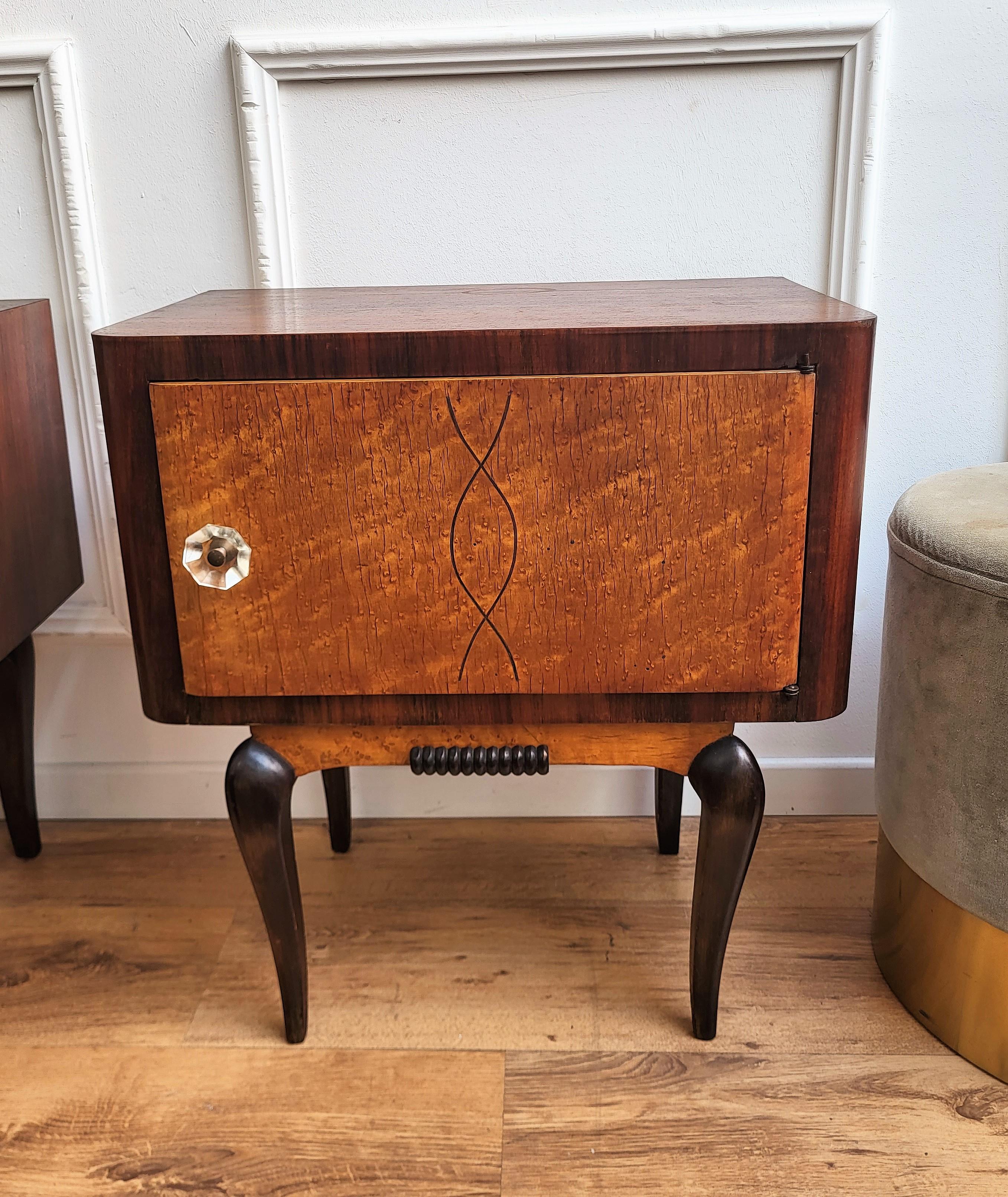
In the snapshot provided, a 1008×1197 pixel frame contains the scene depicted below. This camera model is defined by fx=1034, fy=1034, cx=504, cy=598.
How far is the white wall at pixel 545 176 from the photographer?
1032 mm

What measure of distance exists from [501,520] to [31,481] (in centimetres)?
59

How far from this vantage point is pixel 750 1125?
0.82 metres

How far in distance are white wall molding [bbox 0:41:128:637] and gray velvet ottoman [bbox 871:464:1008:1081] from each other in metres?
0.78

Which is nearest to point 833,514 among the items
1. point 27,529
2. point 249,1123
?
point 249,1123

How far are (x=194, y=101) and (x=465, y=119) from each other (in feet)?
0.91

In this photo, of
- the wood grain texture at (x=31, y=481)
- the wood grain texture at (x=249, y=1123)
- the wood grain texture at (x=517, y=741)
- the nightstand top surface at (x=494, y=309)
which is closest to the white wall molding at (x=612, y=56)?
the nightstand top surface at (x=494, y=309)

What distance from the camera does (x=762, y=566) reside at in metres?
0.71

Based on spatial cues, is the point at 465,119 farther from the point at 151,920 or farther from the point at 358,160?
the point at 151,920

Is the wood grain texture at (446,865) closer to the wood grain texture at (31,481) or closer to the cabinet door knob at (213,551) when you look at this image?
the wood grain texture at (31,481)

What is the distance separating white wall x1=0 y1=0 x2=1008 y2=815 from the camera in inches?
40.6

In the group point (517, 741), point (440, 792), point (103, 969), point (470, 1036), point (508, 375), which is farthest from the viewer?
point (440, 792)

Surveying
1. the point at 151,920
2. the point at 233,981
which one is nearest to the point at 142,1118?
the point at 233,981

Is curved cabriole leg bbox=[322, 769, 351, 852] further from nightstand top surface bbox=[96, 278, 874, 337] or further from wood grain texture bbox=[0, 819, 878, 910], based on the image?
A: nightstand top surface bbox=[96, 278, 874, 337]

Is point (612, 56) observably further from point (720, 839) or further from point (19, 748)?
point (19, 748)
